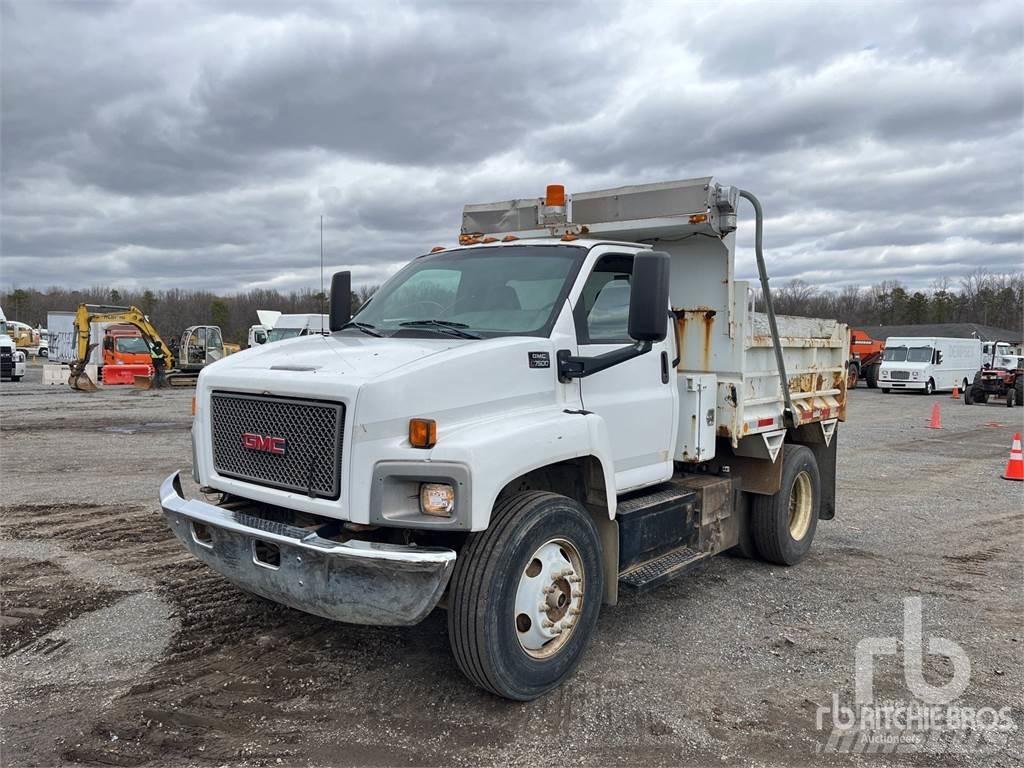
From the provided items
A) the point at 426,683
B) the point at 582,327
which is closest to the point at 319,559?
the point at 426,683

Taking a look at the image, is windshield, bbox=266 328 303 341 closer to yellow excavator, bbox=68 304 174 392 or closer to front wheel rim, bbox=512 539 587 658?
yellow excavator, bbox=68 304 174 392

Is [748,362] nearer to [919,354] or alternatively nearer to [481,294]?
[481,294]

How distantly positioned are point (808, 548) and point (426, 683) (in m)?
4.07

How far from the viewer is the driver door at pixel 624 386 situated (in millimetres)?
4527

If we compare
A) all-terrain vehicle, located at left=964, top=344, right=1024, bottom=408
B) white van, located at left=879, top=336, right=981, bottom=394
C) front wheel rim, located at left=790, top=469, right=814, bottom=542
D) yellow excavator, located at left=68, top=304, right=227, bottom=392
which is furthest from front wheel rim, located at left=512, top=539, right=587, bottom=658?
white van, located at left=879, top=336, right=981, bottom=394

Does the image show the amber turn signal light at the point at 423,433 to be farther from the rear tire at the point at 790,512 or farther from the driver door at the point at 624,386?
the rear tire at the point at 790,512

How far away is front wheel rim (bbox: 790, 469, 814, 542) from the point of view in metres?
6.79

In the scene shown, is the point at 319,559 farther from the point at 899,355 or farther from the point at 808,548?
the point at 899,355

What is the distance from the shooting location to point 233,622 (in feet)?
16.1

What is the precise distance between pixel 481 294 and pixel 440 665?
2.16 metres

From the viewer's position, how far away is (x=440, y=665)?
438 cm

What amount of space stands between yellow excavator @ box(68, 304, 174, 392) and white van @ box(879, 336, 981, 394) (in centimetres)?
2858

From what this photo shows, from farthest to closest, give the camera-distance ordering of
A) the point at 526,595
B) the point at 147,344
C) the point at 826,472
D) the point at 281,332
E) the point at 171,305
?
1. the point at 171,305
2. the point at 281,332
3. the point at 147,344
4. the point at 826,472
5. the point at 526,595

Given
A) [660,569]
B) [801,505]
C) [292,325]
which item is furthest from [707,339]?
[292,325]
